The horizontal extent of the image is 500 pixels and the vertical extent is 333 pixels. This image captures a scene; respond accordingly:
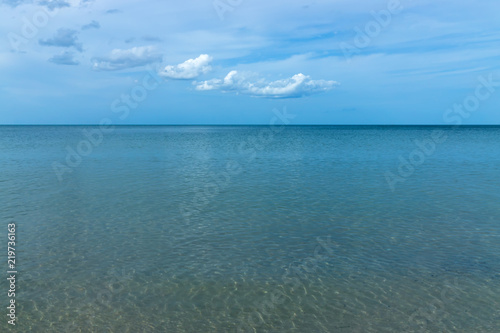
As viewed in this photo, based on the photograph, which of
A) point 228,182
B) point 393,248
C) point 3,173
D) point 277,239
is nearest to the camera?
point 393,248

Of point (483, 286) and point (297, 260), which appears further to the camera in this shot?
point (297, 260)

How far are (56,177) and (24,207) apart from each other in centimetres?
1112

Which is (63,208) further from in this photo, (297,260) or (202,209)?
(297,260)

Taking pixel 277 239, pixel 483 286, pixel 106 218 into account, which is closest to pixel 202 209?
pixel 106 218

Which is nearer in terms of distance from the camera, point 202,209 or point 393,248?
point 393,248

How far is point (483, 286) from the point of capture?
34.7 feet

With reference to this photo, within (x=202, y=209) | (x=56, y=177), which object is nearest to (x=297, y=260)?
(x=202, y=209)

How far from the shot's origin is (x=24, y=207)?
19391 millimetres

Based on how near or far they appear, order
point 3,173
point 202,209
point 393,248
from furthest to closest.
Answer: point 3,173 → point 202,209 → point 393,248

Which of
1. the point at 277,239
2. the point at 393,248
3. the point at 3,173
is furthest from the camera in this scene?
the point at 3,173

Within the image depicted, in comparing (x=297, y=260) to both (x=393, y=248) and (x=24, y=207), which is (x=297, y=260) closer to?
(x=393, y=248)

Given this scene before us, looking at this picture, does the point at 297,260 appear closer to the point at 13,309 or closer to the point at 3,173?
the point at 13,309

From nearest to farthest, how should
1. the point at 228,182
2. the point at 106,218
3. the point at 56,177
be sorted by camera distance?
the point at 106,218 → the point at 228,182 → the point at 56,177

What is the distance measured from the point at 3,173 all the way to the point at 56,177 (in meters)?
6.10
